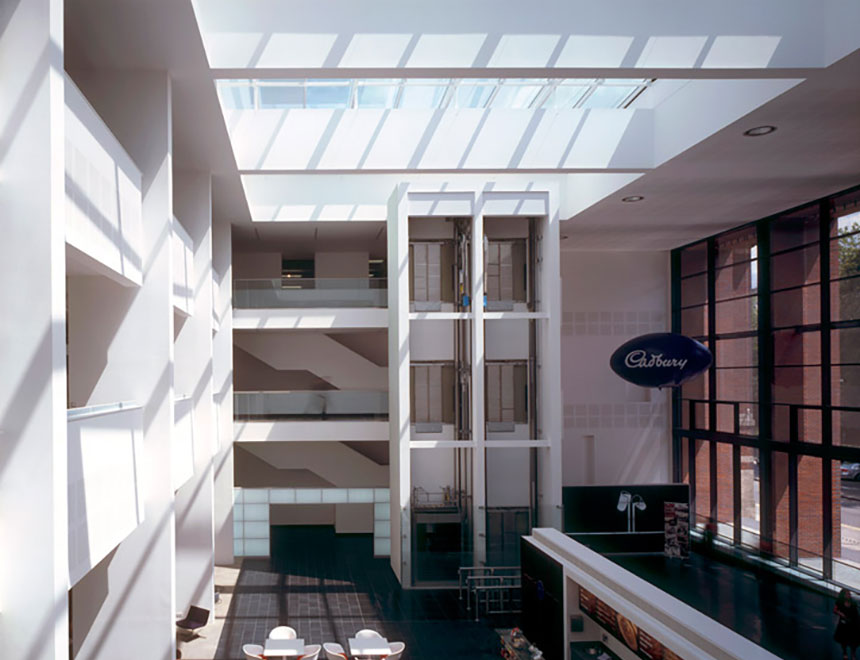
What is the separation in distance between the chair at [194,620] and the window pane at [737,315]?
43.8 feet

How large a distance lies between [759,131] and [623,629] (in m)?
7.06

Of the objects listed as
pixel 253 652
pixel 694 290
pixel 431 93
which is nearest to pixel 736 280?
pixel 694 290

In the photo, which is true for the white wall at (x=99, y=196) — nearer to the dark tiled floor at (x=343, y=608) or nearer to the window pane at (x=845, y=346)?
the dark tiled floor at (x=343, y=608)

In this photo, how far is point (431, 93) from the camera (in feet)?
46.2

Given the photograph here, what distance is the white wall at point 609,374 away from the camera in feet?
73.0

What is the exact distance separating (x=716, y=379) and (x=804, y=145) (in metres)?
9.44

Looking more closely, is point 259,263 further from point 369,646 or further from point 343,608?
point 369,646

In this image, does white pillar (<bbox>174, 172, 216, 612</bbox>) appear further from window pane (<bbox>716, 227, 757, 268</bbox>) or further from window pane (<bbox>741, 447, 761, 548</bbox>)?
window pane (<bbox>716, 227, 757, 268</bbox>)

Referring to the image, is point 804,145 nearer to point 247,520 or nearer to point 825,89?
point 825,89

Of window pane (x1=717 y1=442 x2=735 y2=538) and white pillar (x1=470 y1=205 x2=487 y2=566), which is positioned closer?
white pillar (x1=470 y1=205 x2=487 y2=566)

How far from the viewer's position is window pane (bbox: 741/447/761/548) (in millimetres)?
18453

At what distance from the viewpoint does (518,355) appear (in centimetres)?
1891

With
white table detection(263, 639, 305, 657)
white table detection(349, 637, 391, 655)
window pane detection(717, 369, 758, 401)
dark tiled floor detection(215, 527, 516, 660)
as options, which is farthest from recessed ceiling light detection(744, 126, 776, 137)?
white table detection(263, 639, 305, 657)

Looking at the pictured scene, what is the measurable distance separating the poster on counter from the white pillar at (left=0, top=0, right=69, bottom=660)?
1149 cm
